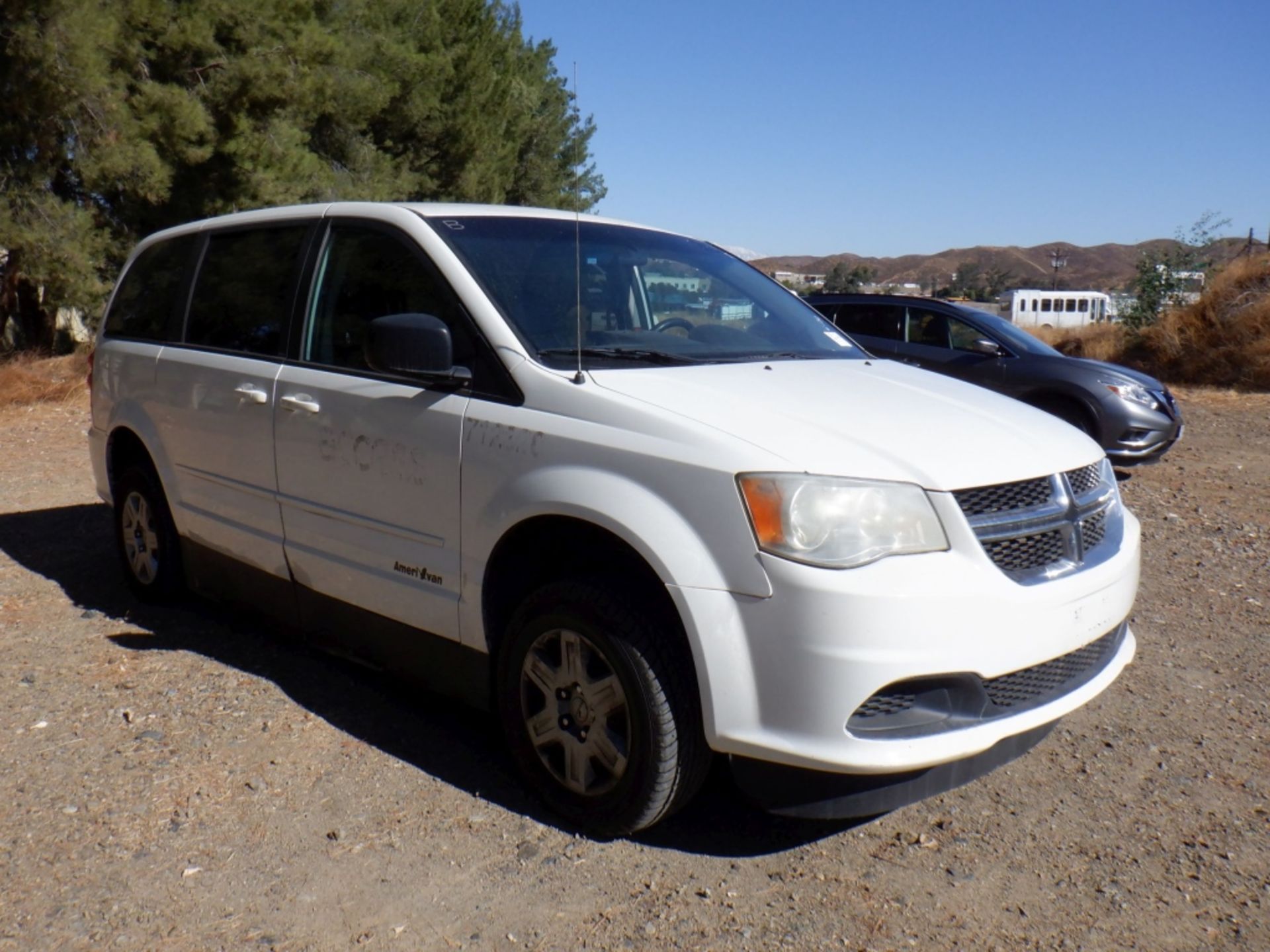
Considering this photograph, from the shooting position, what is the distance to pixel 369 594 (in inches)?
156

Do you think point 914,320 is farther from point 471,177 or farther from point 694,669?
point 471,177

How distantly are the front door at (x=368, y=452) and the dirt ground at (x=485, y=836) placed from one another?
0.55 m

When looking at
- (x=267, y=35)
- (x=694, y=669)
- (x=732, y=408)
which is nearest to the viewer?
(x=694, y=669)

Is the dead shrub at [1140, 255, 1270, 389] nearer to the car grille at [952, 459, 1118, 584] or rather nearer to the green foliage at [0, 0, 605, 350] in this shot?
the green foliage at [0, 0, 605, 350]

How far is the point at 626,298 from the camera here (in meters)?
4.08

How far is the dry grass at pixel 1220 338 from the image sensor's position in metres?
17.2

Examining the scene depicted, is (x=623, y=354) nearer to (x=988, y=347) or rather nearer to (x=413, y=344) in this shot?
(x=413, y=344)

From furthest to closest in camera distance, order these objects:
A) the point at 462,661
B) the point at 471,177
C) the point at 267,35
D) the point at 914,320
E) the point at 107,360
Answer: the point at 471,177, the point at 267,35, the point at 914,320, the point at 107,360, the point at 462,661

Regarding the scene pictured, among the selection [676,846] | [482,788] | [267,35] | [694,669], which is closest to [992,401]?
[694,669]

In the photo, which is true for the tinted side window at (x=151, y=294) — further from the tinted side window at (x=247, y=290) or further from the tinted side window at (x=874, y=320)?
the tinted side window at (x=874, y=320)

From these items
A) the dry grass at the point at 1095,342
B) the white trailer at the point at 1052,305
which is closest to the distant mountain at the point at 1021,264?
the white trailer at the point at 1052,305

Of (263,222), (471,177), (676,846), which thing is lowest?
(676,846)

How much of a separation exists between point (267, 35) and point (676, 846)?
14.9 m

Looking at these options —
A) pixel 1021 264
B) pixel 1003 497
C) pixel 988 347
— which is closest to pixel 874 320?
pixel 988 347
